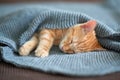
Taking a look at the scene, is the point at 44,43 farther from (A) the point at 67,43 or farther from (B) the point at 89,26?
(B) the point at 89,26

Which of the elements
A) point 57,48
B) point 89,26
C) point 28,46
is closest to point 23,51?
point 28,46

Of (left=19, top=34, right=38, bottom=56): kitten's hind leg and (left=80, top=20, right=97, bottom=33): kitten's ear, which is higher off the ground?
(left=80, top=20, right=97, bottom=33): kitten's ear

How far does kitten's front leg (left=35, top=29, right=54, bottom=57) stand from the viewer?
45.8 inches

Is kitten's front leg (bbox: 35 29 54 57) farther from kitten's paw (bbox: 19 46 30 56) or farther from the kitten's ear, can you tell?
the kitten's ear

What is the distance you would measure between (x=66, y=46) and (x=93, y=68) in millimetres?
226

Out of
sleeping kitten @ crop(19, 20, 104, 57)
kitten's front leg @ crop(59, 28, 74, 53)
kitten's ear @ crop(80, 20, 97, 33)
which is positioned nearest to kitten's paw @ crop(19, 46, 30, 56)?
sleeping kitten @ crop(19, 20, 104, 57)

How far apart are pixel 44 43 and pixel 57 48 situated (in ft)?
0.32

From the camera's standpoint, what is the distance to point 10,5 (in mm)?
2164

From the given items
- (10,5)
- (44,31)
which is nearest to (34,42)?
(44,31)

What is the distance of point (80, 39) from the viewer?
1.18m

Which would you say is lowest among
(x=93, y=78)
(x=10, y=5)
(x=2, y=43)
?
(x=93, y=78)

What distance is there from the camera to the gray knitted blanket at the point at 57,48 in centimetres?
102

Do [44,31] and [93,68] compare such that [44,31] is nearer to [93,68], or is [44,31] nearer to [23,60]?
[23,60]

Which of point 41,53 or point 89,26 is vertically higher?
point 89,26
